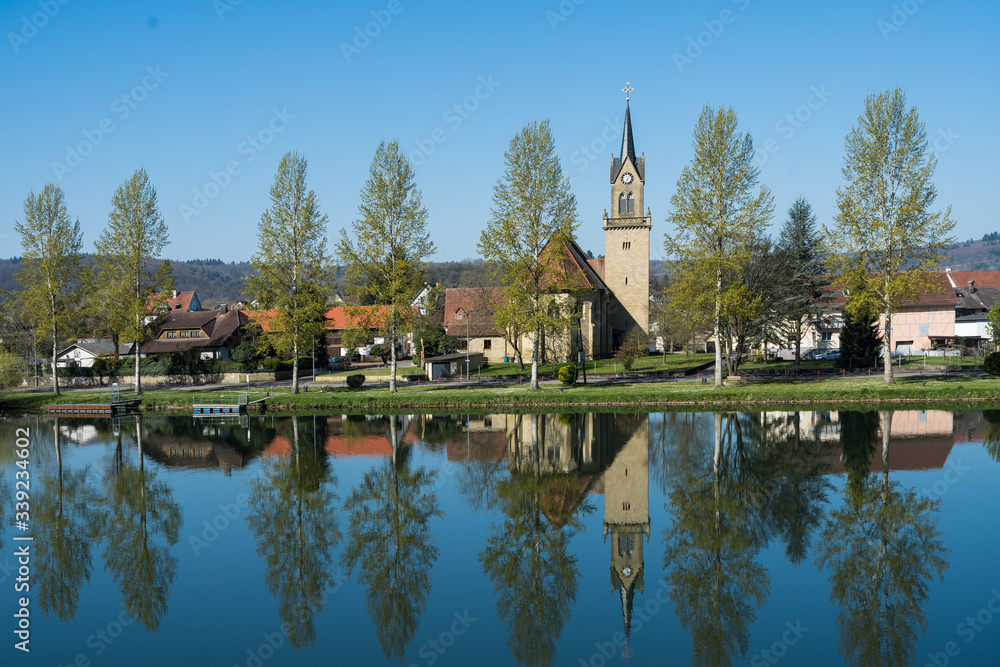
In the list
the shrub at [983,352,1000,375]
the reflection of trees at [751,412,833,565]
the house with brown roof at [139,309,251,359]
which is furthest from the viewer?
the house with brown roof at [139,309,251,359]

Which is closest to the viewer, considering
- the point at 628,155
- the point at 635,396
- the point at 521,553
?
the point at 521,553

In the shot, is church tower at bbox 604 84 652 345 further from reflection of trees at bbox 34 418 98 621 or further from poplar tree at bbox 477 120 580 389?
reflection of trees at bbox 34 418 98 621

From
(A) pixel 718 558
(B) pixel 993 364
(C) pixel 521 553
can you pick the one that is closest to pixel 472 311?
(B) pixel 993 364

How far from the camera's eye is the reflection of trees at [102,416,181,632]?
13969mm

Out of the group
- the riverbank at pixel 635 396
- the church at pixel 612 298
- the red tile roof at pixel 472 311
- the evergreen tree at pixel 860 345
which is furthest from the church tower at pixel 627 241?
the riverbank at pixel 635 396

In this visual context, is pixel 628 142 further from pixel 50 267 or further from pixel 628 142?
pixel 50 267

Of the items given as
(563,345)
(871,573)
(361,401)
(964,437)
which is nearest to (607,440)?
(964,437)

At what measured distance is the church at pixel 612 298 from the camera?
61.5m

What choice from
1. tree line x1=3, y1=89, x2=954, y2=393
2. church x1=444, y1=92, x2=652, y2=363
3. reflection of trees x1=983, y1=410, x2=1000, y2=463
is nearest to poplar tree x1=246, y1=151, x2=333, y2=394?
tree line x1=3, y1=89, x2=954, y2=393

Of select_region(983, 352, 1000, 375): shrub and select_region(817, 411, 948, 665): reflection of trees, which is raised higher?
select_region(983, 352, 1000, 375): shrub

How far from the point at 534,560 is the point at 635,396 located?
2411cm

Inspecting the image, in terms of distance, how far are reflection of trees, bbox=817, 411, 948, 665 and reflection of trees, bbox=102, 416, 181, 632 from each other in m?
11.9

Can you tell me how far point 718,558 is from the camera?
1508 centimetres

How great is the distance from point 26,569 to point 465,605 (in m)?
9.95
